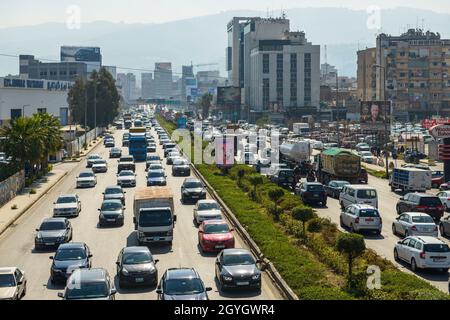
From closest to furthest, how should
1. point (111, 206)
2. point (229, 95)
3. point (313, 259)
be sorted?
point (313, 259)
point (111, 206)
point (229, 95)

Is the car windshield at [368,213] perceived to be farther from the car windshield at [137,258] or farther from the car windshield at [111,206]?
the car windshield at [111,206]

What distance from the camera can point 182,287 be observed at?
21594mm

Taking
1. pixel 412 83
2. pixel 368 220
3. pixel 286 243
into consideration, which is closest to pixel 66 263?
pixel 286 243

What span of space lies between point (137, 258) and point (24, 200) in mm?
28247

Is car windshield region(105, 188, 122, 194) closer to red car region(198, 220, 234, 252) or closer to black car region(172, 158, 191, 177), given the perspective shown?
red car region(198, 220, 234, 252)

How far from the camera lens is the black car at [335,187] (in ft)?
165

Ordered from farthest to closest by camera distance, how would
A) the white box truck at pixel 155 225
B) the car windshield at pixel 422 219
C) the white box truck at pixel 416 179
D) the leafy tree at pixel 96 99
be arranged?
1. the leafy tree at pixel 96 99
2. the white box truck at pixel 416 179
3. the car windshield at pixel 422 219
4. the white box truck at pixel 155 225

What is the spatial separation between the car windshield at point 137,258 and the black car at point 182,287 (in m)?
3.62

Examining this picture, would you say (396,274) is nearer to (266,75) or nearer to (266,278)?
(266,278)

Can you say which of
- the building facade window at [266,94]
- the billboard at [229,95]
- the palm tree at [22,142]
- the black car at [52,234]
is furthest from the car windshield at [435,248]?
the billboard at [229,95]

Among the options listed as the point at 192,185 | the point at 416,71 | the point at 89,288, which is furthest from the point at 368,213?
the point at 416,71

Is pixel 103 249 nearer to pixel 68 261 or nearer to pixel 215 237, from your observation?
pixel 215 237

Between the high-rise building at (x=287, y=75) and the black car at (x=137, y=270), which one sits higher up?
the high-rise building at (x=287, y=75)

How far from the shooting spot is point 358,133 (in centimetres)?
12331
